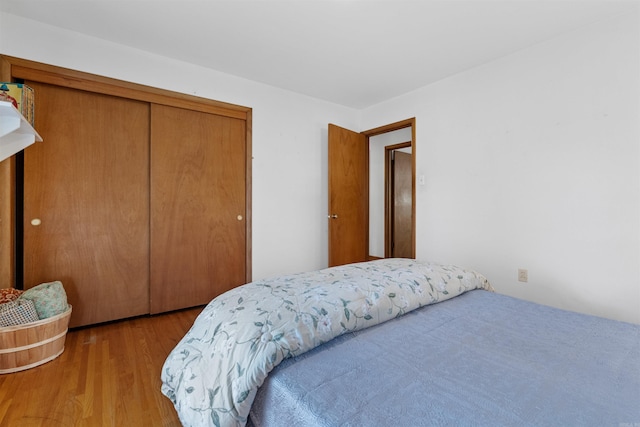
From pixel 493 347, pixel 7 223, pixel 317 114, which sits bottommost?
pixel 493 347

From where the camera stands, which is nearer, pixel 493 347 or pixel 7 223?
pixel 493 347

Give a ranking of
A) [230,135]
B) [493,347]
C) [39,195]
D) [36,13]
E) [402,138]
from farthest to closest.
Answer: [402,138] → [230,135] → [39,195] → [36,13] → [493,347]

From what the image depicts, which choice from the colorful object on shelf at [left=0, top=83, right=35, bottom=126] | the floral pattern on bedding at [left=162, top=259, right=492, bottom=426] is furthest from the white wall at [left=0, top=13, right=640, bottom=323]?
the floral pattern on bedding at [left=162, top=259, right=492, bottom=426]

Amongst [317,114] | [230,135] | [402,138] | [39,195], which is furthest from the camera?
[402,138]

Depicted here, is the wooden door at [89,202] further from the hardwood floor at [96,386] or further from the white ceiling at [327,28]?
the white ceiling at [327,28]

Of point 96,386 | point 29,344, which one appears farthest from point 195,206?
point 96,386

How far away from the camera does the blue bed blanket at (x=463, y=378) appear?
686 mm

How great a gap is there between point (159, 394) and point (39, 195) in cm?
174

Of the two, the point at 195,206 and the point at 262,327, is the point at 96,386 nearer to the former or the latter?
the point at 262,327

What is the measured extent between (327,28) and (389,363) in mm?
2207

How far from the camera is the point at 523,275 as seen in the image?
244 cm

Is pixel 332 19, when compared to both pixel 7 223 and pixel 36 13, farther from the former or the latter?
pixel 7 223

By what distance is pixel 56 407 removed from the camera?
139 cm

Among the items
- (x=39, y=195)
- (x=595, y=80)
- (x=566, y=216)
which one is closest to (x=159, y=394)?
(x=39, y=195)
